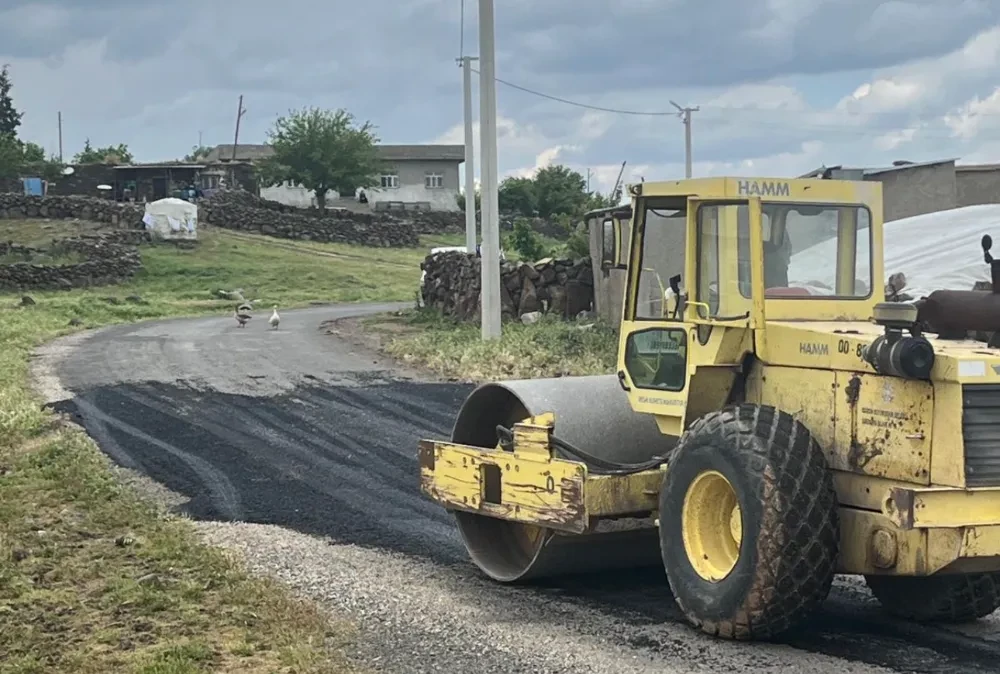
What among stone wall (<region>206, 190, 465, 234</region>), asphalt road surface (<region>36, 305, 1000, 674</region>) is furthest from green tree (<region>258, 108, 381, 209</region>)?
asphalt road surface (<region>36, 305, 1000, 674</region>)

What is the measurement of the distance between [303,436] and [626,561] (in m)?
6.70

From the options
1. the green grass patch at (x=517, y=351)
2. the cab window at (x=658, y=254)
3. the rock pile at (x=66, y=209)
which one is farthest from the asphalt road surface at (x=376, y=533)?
the rock pile at (x=66, y=209)

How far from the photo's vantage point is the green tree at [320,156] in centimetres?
6309

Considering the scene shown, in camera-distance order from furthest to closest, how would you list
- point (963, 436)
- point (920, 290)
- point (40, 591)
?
point (920, 290), point (40, 591), point (963, 436)

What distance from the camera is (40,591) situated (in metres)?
8.15

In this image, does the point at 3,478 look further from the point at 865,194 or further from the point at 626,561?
the point at 865,194

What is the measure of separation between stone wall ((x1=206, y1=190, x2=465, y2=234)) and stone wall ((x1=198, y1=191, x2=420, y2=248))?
57 mm

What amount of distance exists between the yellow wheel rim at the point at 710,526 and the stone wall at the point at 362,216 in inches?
1937

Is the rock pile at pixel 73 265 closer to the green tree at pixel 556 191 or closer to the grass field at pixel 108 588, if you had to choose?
the grass field at pixel 108 588

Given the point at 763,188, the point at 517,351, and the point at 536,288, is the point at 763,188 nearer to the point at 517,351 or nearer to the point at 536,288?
the point at 517,351

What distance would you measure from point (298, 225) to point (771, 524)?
49.2 metres

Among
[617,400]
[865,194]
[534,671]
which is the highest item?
[865,194]

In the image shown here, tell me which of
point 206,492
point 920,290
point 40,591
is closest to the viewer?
point 40,591

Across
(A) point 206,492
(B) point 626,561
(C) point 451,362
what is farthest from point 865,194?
(C) point 451,362
